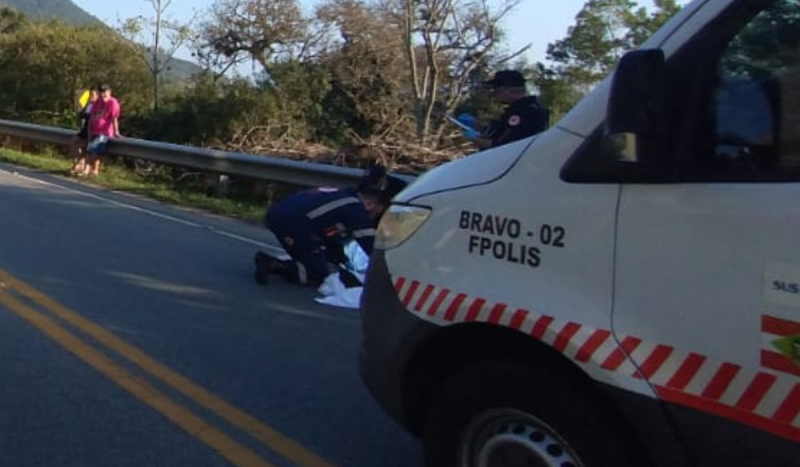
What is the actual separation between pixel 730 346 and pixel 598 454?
55cm

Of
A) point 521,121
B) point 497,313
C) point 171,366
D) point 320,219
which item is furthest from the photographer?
point 320,219

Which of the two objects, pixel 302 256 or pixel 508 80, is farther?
pixel 302 256

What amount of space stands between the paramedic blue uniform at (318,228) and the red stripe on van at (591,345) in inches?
183

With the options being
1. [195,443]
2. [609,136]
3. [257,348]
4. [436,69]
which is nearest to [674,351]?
[609,136]

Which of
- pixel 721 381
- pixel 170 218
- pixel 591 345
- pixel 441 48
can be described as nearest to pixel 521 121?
pixel 591 345

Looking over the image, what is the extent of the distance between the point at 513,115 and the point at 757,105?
4.72 m

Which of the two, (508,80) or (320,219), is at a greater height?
(508,80)

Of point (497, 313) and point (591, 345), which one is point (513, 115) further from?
point (591, 345)

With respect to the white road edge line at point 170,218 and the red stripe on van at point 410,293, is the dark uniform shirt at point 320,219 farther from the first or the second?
the red stripe on van at point 410,293

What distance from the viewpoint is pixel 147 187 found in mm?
14984

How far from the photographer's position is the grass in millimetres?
12727

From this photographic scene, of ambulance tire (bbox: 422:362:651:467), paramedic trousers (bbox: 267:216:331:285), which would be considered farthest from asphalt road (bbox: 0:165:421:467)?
ambulance tire (bbox: 422:362:651:467)

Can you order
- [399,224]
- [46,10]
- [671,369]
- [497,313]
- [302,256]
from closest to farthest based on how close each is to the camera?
[671,369], [497,313], [399,224], [302,256], [46,10]

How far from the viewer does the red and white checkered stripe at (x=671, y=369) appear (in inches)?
96.3
